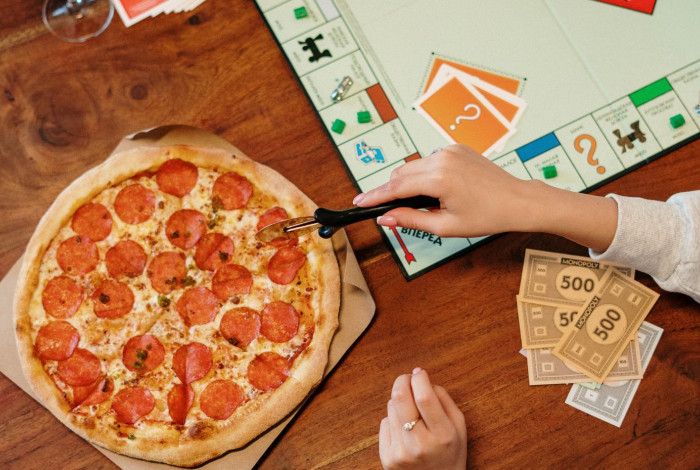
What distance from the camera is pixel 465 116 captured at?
6.52 feet

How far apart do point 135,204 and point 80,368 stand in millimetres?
497

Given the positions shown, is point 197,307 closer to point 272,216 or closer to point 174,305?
point 174,305

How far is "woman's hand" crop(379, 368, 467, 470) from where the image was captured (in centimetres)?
163

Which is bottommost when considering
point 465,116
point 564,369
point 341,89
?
point 564,369

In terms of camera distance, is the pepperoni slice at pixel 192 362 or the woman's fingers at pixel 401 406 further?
the pepperoni slice at pixel 192 362

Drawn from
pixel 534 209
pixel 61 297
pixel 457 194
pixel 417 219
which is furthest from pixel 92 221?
pixel 534 209

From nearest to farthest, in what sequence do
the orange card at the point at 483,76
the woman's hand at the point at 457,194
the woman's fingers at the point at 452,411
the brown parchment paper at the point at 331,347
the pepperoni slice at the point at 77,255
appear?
1. the woman's hand at the point at 457,194
2. the woman's fingers at the point at 452,411
3. the brown parchment paper at the point at 331,347
4. the pepperoni slice at the point at 77,255
5. the orange card at the point at 483,76

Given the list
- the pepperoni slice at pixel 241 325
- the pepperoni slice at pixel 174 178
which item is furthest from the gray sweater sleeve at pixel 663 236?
the pepperoni slice at pixel 174 178

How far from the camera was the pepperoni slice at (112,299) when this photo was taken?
1889 mm

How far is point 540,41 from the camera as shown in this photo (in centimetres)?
205

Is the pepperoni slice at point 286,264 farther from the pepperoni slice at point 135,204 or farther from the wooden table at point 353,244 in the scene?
the pepperoni slice at point 135,204

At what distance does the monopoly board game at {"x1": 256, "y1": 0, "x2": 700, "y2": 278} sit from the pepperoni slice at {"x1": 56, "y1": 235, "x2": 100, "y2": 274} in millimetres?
797

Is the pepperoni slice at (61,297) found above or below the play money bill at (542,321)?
above

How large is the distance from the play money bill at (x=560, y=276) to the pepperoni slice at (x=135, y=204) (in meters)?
1.13
